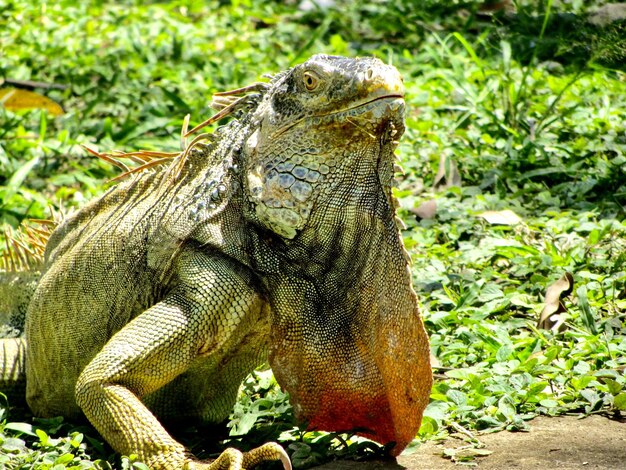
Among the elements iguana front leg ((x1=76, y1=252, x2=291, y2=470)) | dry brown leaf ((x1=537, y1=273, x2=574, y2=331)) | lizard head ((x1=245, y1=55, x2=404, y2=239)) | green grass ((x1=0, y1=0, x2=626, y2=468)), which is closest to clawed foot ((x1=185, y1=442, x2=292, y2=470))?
iguana front leg ((x1=76, y1=252, x2=291, y2=470))

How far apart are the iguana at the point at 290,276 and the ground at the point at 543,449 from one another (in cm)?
17

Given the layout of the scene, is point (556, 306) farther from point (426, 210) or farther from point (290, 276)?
point (290, 276)

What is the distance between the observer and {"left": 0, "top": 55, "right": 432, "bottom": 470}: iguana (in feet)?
12.3

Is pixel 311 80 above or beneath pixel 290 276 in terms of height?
above

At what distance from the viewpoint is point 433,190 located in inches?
274

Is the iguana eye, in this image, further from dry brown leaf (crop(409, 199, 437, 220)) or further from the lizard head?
dry brown leaf (crop(409, 199, 437, 220))

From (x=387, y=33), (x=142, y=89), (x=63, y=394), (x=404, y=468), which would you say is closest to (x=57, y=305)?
(x=63, y=394)

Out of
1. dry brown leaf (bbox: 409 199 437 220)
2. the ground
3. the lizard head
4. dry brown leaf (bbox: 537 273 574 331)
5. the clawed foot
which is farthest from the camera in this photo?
dry brown leaf (bbox: 409 199 437 220)

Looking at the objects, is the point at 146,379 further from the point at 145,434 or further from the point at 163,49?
the point at 163,49

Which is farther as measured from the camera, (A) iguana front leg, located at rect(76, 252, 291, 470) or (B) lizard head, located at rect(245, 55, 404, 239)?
(A) iguana front leg, located at rect(76, 252, 291, 470)

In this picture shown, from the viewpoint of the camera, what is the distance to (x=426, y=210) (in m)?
6.54

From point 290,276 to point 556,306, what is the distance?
1.89 metres

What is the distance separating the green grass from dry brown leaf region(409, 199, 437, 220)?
0.09ft

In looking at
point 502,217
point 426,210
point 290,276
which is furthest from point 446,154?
point 290,276
